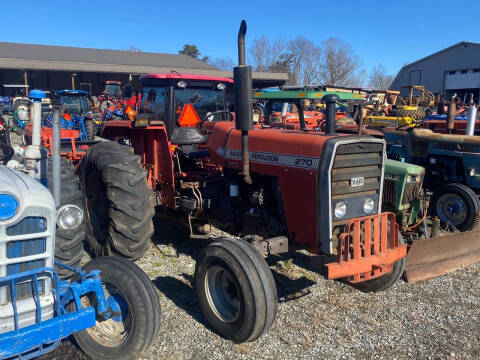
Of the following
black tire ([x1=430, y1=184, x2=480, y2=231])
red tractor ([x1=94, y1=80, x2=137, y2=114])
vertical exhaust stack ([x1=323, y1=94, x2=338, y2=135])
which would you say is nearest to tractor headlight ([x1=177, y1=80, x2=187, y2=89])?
vertical exhaust stack ([x1=323, y1=94, x2=338, y2=135])

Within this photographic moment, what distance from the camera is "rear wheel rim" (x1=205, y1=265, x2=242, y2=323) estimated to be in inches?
125

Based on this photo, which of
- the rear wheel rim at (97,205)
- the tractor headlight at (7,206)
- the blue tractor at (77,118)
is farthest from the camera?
the blue tractor at (77,118)

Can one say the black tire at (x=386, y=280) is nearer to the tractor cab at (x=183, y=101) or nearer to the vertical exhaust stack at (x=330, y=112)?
the vertical exhaust stack at (x=330, y=112)

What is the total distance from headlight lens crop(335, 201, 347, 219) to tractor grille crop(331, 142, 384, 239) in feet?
0.09

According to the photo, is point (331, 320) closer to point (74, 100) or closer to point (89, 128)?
point (89, 128)

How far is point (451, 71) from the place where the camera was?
31.4 m

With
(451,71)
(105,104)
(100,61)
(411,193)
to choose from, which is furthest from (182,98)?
(451,71)

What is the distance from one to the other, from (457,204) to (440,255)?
6.40 feet

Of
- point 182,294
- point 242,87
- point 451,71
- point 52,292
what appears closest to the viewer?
point 52,292

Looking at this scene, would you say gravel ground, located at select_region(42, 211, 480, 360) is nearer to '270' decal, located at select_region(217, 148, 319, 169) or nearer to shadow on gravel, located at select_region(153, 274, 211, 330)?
shadow on gravel, located at select_region(153, 274, 211, 330)

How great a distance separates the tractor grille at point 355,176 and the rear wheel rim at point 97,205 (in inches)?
95.4

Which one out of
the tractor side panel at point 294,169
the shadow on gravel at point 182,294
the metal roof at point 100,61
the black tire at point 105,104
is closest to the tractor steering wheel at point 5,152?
the shadow on gravel at point 182,294

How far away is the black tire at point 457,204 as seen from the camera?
5734 millimetres

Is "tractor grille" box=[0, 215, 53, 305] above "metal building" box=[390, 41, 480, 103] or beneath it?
beneath
